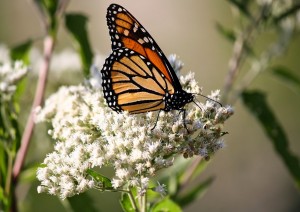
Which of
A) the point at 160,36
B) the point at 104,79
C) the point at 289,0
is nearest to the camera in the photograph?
the point at 104,79

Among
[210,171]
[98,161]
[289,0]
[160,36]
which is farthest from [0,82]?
[160,36]

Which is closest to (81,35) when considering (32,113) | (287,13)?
(32,113)

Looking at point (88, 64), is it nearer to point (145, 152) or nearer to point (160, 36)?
point (145, 152)

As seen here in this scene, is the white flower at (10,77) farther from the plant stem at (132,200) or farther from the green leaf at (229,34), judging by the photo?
the green leaf at (229,34)

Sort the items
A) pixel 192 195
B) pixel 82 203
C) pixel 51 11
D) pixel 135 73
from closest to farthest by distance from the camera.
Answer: pixel 82 203 < pixel 135 73 < pixel 51 11 < pixel 192 195

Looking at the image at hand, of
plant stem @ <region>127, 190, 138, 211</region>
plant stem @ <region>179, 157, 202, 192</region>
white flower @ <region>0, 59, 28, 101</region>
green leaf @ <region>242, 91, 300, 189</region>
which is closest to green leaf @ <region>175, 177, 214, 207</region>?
plant stem @ <region>179, 157, 202, 192</region>

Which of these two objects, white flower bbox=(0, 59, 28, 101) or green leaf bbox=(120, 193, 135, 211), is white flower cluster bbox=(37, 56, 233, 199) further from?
white flower bbox=(0, 59, 28, 101)

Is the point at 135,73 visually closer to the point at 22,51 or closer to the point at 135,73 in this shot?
the point at 135,73
